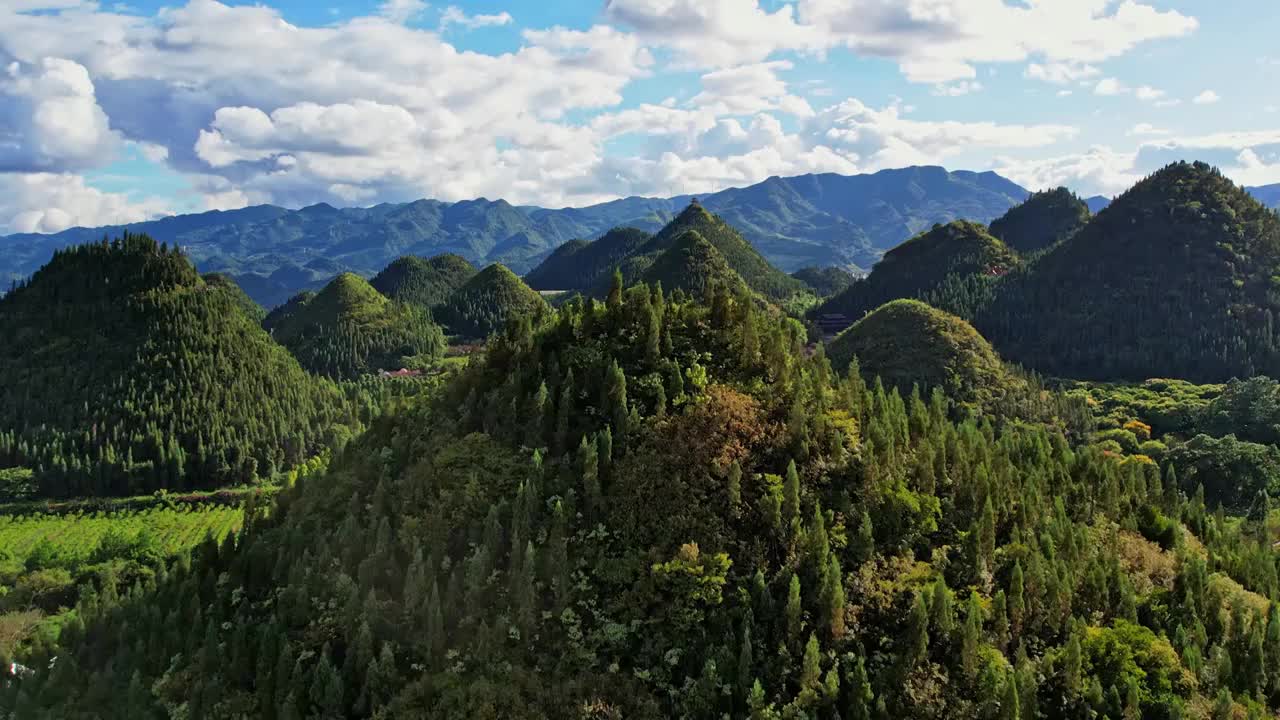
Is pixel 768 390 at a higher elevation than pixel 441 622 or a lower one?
higher

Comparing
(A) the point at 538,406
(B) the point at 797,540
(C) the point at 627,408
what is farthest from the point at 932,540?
(A) the point at 538,406

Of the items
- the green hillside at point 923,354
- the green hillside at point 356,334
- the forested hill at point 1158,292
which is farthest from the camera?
the green hillside at point 356,334

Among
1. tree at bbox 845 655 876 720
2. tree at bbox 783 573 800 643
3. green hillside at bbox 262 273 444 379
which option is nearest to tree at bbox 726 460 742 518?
Answer: tree at bbox 783 573 800 643

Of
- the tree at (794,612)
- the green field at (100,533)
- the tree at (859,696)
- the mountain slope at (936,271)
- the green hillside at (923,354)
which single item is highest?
the mountain slope at (936,271)

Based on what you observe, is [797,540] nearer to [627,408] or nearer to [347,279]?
[627,408]

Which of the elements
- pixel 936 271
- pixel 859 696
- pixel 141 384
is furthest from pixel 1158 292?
pixel 141 384

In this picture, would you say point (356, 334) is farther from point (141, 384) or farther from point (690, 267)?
point (690, 267)

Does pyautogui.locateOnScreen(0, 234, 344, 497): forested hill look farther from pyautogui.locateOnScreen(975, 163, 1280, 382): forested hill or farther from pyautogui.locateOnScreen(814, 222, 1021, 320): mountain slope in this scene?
pyautogui.locateOnScreen(975, 163, 1280, 382): forested hill

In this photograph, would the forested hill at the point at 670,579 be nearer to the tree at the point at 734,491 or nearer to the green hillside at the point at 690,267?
the tree at the point at 734,491

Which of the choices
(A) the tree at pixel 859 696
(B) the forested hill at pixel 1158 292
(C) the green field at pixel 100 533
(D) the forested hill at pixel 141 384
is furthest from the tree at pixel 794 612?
(B) the forested hill at pixel 1158 292
